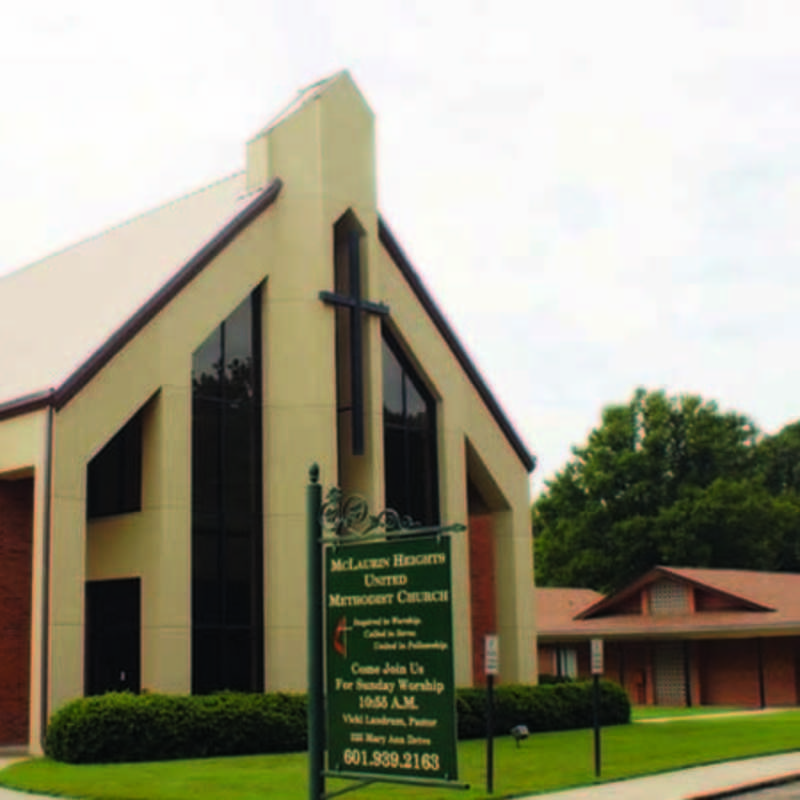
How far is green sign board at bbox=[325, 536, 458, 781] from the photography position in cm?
1130

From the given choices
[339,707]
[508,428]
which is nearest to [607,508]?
[508,428]

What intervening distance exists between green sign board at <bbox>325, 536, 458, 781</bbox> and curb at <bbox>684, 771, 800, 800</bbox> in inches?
309

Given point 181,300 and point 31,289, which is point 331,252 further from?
point 31,289

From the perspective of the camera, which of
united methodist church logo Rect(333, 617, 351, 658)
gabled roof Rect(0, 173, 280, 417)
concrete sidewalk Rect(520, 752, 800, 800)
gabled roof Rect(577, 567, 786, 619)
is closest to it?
united methodist church logo Rect(333, 617, 351, 658)

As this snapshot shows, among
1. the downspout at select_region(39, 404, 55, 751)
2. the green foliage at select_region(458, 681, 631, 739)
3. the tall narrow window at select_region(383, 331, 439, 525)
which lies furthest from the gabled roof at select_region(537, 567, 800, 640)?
the downspout at select_region(39, 404, 55, 751)

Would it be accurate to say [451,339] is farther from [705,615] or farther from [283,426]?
[705,615]

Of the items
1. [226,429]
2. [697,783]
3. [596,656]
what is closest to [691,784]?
[697,783]

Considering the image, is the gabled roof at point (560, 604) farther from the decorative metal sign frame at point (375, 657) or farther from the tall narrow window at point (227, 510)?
the decorative metal sign frame at point (375, 657)

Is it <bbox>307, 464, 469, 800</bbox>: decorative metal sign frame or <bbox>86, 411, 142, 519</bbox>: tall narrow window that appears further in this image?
<bbox>86, 411, 142, 519</bbox>: tall narrow window

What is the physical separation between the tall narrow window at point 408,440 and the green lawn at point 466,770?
244 inches

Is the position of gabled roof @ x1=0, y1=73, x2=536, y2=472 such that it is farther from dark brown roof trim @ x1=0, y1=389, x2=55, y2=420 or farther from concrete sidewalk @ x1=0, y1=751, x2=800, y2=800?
concrete sidewalk @ x1=0, y1=751, x2=800, y2=800

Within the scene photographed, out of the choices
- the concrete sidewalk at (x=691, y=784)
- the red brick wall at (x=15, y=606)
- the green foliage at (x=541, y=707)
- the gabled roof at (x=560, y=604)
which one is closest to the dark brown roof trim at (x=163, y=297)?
the red brick wall at (x=15, y=606)

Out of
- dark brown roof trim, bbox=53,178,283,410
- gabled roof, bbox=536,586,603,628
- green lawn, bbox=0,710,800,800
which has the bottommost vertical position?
green lawn, bbox=0,710,800,800

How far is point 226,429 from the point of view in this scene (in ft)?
92.8
